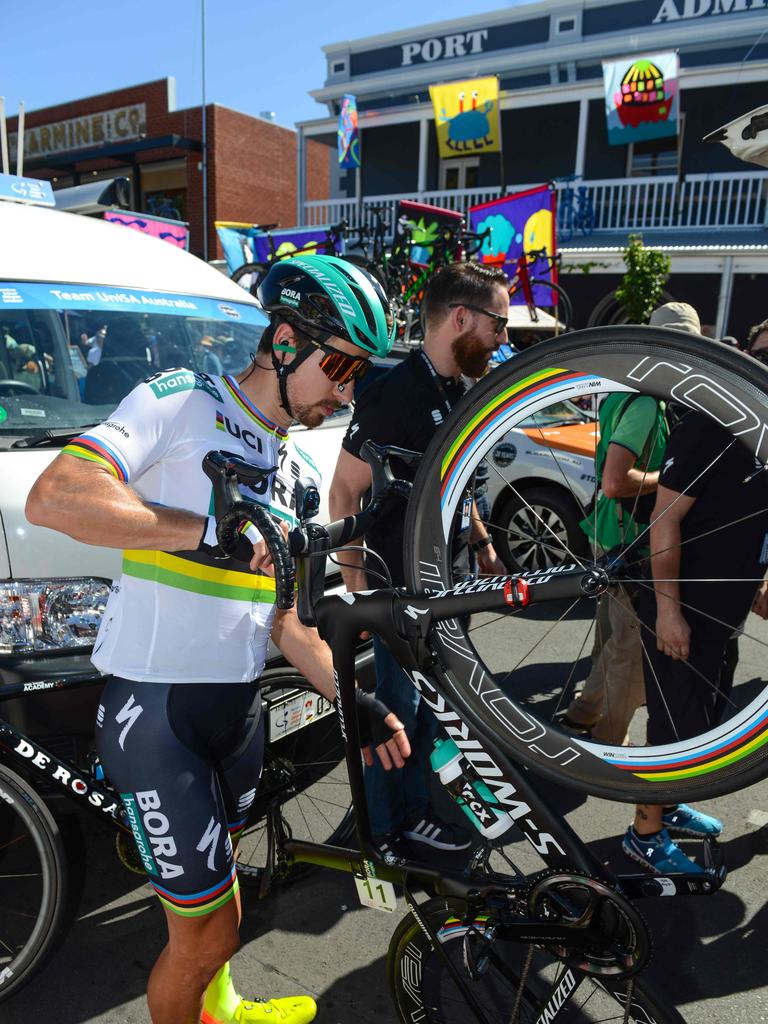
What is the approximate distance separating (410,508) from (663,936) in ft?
6.98

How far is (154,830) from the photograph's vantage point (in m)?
1.79

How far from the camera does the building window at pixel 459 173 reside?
2086cm

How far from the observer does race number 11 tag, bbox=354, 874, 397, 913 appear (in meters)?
1.96

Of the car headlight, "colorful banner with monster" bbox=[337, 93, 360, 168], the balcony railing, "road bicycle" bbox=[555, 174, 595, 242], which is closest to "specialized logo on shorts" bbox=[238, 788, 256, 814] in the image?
the car headlight

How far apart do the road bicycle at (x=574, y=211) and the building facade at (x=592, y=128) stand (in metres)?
0.17

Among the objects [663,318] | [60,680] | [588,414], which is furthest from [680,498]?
[588,414]

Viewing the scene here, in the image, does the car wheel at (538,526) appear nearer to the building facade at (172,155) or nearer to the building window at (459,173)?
the building window at (459,173)

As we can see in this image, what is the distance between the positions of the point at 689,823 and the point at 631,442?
1.66m

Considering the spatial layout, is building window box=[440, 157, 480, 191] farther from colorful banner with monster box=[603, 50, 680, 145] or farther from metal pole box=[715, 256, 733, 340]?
metal pole box=[715, 256, 733, 340]

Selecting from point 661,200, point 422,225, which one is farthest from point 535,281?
point 661,200

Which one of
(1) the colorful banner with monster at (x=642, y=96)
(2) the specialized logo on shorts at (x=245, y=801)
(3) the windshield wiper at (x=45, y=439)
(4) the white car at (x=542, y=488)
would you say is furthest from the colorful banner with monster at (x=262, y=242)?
(2) the specialized logo on shorts at (x=245, y=801)

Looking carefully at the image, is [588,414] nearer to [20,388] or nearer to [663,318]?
[663,318]

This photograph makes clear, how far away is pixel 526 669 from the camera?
4957mm

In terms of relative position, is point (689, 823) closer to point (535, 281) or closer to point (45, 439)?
point (45, 439)
